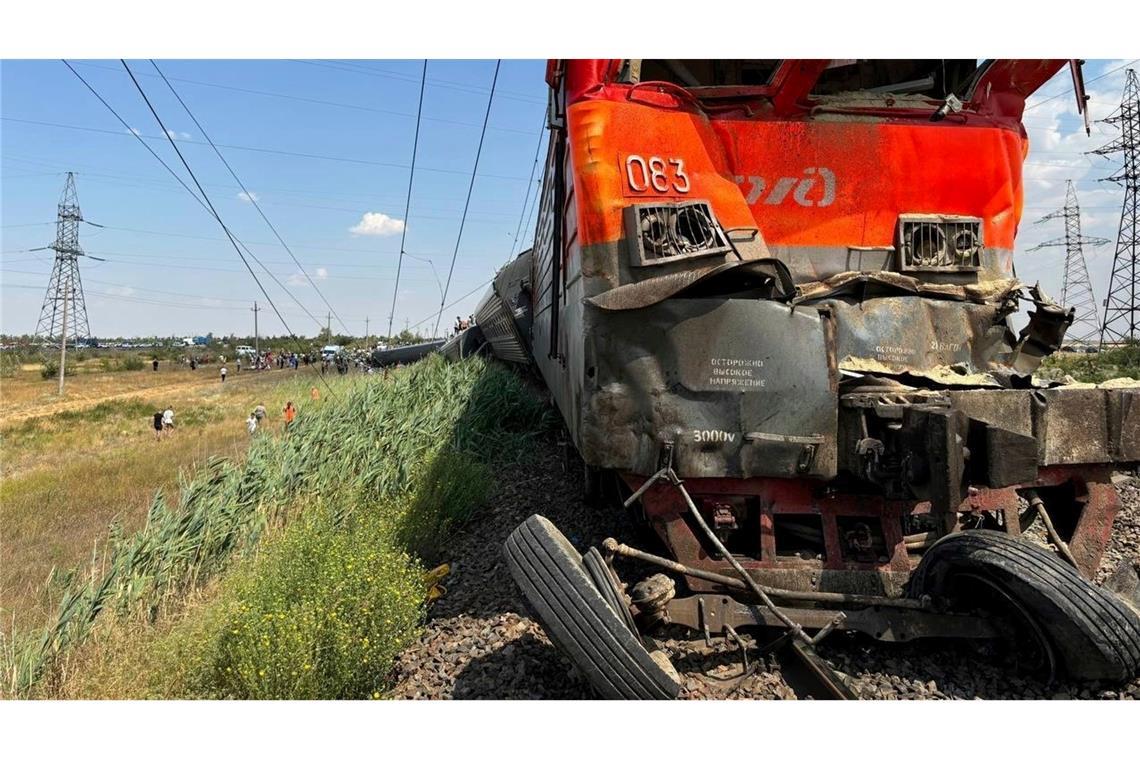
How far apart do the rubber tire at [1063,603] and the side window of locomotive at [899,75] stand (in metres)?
3.26

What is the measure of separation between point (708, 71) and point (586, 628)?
401 centimetres

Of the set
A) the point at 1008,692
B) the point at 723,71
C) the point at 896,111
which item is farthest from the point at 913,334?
the point at 723,71

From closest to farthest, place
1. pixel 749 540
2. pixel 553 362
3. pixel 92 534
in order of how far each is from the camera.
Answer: pixel 749 540
pixel 553 362
pixel 92 534

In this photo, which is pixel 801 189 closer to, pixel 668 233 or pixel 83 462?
pixel 668 233

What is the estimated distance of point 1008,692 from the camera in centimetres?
296

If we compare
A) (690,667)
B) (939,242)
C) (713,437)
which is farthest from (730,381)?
(939,242)

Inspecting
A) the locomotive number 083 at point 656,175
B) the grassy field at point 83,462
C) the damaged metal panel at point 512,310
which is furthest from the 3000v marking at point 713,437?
the damaged metal panel at point 512,310

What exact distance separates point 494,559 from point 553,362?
1988mm

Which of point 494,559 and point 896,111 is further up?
point 896,111

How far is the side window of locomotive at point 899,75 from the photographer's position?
454 cm

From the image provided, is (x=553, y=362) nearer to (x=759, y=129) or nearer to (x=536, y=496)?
(x=536, y=496)

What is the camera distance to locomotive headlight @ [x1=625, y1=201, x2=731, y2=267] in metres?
3.46

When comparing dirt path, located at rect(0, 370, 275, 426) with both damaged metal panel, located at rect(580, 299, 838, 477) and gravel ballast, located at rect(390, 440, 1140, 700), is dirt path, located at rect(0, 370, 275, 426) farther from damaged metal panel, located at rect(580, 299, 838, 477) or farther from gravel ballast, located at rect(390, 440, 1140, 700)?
damaged metal panel, located at rect(580, 299, 838, 477)

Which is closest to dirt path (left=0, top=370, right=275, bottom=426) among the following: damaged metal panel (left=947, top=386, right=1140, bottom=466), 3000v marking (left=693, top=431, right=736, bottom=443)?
3000v marking (left=693, top=431, right=736, bottom=443)
